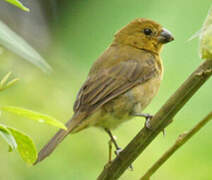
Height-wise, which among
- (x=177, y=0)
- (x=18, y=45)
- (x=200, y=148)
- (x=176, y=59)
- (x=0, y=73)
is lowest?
(x=200, y=148)

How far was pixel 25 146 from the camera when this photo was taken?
3.48 ft

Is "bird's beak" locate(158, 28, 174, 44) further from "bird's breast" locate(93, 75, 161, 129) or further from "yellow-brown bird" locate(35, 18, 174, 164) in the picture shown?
"bird's breast" locate(93, 75, 161, 129)

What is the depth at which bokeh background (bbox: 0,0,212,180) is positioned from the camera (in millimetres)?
2418

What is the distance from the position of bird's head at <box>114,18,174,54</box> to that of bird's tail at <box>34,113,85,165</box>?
1.38 m

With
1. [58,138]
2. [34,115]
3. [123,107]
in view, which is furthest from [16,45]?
[123,107]

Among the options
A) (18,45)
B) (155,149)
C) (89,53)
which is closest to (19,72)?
(89,53)

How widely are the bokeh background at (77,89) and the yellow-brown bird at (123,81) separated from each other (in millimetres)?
149

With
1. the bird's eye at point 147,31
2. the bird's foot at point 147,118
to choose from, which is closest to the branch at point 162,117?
the bird's foot at point 147,118

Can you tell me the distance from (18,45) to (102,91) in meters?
2.52

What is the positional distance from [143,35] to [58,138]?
210 centimetres

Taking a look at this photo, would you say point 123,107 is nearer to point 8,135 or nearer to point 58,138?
point 58,138

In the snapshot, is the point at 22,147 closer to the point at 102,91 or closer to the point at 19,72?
the point at 19,72

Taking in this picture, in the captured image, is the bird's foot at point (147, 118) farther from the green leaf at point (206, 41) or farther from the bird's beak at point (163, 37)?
the bird's beak at point (163, 37)

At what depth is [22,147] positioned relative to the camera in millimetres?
1068
